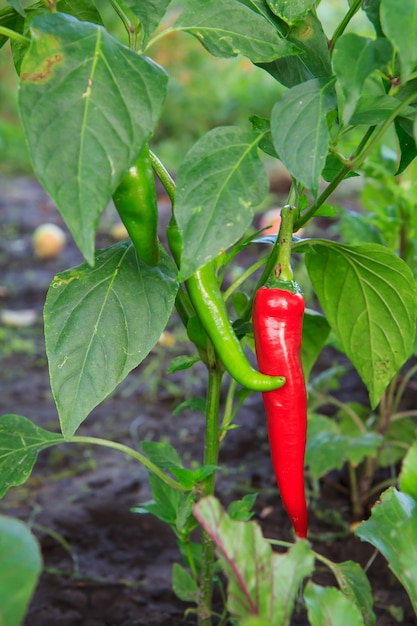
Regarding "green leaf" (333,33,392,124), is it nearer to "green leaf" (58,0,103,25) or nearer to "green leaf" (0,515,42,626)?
"green leaf" (58,0,103,25)

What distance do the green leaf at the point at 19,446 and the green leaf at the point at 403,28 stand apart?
0.72m

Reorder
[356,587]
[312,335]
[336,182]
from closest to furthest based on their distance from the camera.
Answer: [336,182]
[356,587]
[312,335]

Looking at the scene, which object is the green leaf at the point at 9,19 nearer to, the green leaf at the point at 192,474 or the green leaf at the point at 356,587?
the green leaf at the point at 192,474

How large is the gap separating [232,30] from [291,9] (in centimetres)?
9

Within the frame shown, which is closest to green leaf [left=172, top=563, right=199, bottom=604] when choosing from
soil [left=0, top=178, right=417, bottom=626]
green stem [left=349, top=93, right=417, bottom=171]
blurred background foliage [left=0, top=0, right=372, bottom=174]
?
soil [left=0, top=178, right=417, bottom=626]

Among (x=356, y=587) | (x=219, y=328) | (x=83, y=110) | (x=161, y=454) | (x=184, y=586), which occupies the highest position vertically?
(x=83, y=110)

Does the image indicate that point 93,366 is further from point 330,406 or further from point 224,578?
point 330,406

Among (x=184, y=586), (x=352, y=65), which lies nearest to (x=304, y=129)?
(x=352, y=65)

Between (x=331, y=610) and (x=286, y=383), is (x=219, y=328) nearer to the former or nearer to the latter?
(x=286, y=383)

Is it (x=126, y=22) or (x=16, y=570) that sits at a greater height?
(x=126, y=22)

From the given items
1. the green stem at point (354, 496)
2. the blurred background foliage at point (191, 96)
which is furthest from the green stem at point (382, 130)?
the blurred background foliage at point (191, 96)

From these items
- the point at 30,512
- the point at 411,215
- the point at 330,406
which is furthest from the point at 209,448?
the point at 330,406

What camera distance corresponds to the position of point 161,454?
3.90 feet

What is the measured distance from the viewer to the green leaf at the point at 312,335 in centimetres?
133
